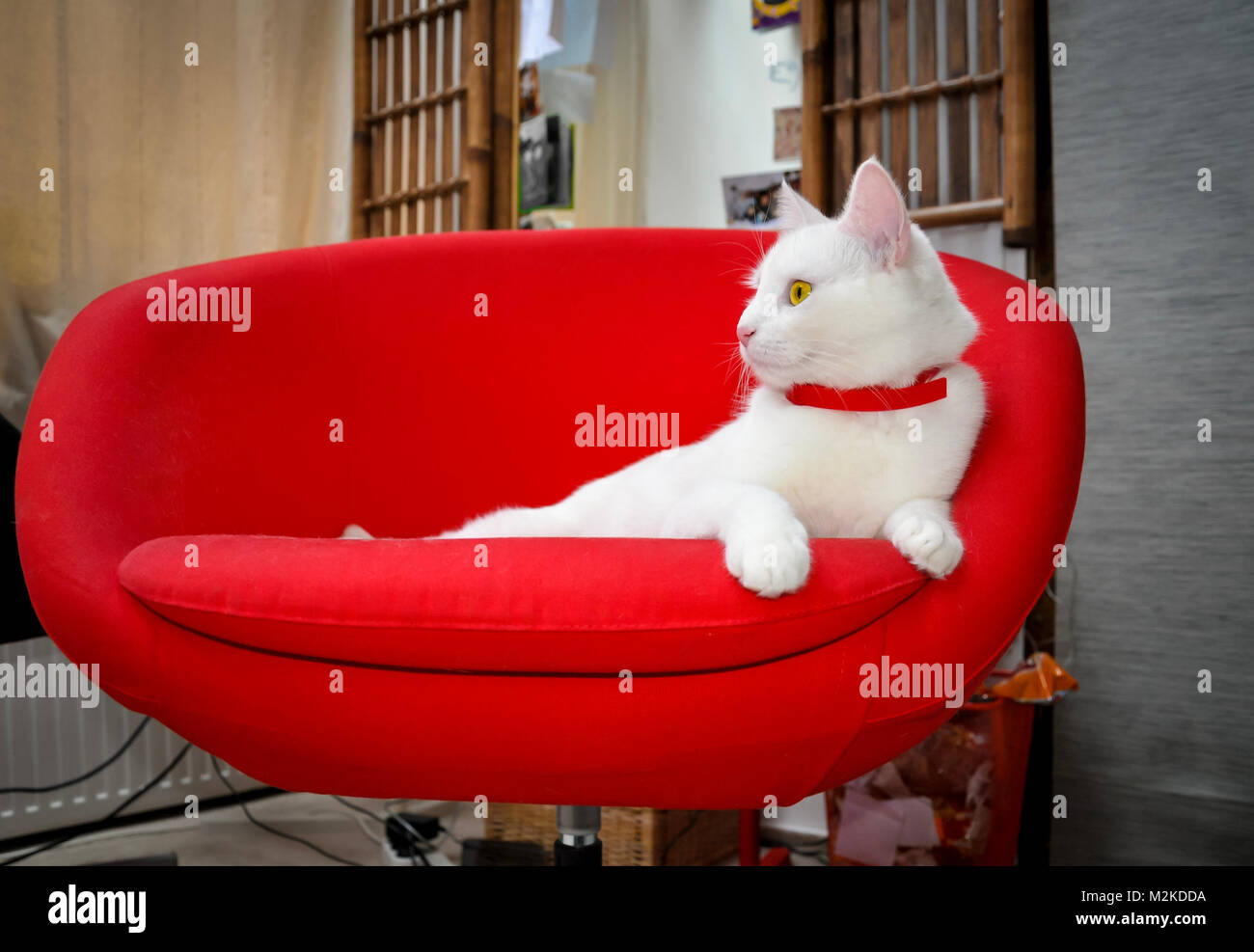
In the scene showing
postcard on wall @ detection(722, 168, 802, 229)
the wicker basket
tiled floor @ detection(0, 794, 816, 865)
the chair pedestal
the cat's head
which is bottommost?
tiled floor @ detection(0, 794, 816, 865)


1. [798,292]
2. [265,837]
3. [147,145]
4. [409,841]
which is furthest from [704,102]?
[265,837]

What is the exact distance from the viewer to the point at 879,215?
98 centimetres

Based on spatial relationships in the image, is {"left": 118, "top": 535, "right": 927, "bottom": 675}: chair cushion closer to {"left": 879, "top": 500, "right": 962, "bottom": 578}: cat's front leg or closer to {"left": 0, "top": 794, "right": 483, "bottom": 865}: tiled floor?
{"left": 879, "top": 500, "right": 962, "bottom": 578}: cat's front leg

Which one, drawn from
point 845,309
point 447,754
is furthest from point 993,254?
point 447,754

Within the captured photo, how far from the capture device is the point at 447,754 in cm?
82

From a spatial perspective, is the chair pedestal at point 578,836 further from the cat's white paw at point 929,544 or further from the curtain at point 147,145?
the curtain at point 147,145

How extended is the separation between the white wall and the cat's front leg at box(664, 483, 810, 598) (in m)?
1.63

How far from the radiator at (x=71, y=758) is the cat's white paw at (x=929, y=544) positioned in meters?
1.44

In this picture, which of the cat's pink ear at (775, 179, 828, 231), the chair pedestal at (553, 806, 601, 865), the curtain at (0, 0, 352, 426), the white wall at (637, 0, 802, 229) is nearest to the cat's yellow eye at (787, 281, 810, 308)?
the cat's pink ear at (775, 179, 828, 231)

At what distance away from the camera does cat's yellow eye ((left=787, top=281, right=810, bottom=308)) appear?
1.03 m

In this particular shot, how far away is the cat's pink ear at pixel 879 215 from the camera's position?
0.95 metres

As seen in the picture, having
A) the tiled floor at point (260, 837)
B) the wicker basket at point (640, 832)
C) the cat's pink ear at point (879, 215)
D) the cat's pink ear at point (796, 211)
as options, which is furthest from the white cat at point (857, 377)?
the tiled floor at point (260, 837)

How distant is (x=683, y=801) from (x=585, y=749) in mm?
123

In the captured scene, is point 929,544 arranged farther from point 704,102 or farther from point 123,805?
point 704,102
